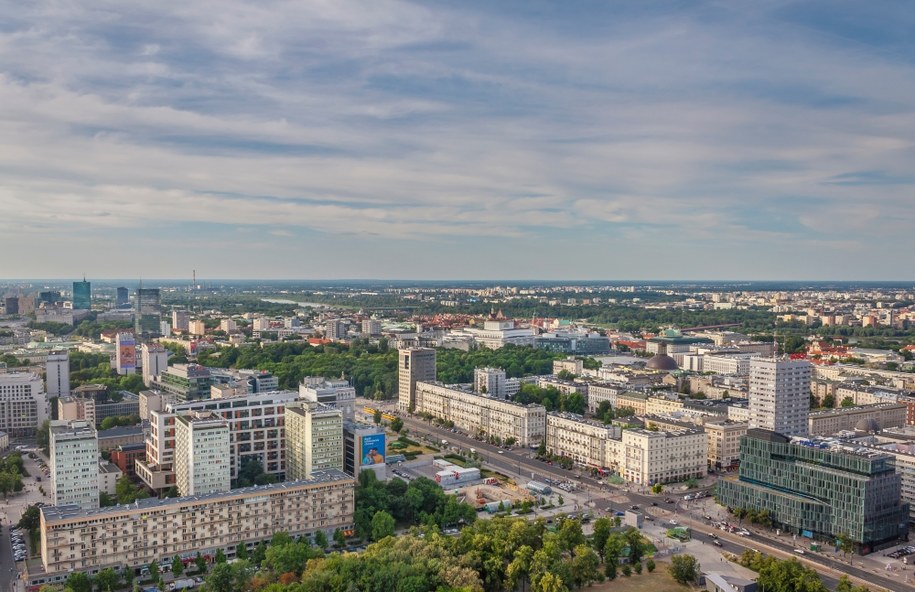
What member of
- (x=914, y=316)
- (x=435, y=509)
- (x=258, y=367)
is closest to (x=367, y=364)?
(x=258, y=367)

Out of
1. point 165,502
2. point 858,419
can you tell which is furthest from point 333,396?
point 858,419

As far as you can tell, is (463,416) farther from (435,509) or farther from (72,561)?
(72,561)

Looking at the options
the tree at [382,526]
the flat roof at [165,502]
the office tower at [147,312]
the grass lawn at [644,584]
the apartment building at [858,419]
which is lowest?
the grass lawn at [644,584]

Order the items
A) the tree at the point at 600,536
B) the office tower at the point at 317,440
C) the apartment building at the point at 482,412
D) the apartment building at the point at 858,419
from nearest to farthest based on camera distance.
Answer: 1. the tree at the point at 600,536
2. the office tower at the point at 317,440
3. the apartment building at the point at 858,419
4. the apartment building at the point at 482,412

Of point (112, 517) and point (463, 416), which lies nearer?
point (112, 517)

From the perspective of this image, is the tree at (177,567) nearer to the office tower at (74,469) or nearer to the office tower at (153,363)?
the office tower at (74,469)

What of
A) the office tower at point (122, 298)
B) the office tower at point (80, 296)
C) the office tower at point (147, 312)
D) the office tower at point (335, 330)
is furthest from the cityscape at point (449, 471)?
the office tower at point (122, 298)

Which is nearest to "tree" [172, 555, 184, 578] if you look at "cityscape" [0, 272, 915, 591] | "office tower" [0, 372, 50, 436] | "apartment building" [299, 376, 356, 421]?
"cityscape" [0, 272, 915, 591]
